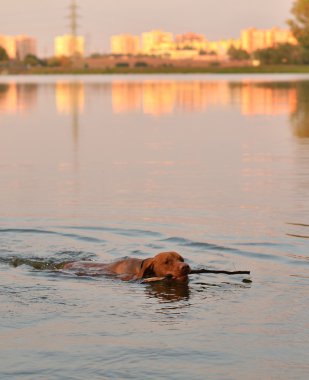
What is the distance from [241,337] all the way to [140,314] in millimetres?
1265

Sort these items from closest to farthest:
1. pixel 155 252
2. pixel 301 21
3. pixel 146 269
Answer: pixel 146 269
pixel 155 252
pixel 301 21

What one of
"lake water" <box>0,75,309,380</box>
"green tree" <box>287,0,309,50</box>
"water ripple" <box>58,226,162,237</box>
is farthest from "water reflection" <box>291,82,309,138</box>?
"green tree" <box>287,0,309,50</box>

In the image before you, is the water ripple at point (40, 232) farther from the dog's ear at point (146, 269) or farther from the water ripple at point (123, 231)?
the dog's ear at point (146, 269)

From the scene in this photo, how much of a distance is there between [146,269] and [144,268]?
30 mm

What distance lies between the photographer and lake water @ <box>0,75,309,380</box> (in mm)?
8906

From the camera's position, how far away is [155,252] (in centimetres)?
1361

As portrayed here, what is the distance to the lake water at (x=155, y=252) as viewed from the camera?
891 cm

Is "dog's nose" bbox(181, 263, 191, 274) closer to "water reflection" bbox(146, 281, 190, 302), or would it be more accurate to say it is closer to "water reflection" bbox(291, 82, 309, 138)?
"water reflection" bbox(146, 281, 190, 302)

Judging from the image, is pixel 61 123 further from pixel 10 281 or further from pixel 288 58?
pixel 288 58

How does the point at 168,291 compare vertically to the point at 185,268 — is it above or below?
below

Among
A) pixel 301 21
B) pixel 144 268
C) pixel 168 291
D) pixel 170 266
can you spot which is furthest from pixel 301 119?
pixel 301 21

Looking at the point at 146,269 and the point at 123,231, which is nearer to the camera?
the point at 146,269

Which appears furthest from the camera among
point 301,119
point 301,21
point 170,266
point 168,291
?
point 301,21

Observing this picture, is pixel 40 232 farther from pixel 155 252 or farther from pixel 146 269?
pixel 146 269
